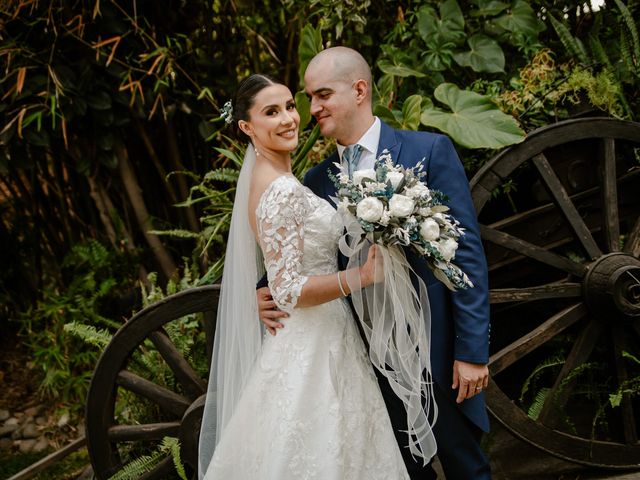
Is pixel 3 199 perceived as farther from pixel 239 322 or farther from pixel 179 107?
pixel 239 322

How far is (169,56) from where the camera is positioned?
3.57 m

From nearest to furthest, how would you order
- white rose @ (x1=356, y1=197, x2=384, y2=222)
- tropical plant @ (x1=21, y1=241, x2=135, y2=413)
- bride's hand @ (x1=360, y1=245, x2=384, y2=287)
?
white rose @ (x1=356, y1=197, x2=384, y2=222)
bride's hand @ (x1=360, y1=245, x2=384, y2=287)
tropical plant @ (x1=21, y1=241, x2=135, y2=413)

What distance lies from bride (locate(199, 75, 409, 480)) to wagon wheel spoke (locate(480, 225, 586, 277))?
694 mm

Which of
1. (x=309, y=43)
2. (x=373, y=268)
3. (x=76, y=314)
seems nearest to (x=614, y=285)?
(x=373, y=268)

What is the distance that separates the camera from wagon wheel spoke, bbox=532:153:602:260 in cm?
249

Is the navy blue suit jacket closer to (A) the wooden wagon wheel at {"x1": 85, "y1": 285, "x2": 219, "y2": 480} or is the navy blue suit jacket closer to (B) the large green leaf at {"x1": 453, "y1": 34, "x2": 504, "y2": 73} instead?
(A) the wooden wagon wheel at {"x1": 85, "y1": 285, "x2": 219, "y2": 480}

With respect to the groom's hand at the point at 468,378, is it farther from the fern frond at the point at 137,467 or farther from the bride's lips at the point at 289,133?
the fern frond at the point at 137,467

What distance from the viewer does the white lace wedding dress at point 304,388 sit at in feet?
6.56

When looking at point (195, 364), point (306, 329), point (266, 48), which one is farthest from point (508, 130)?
point (266, 48)

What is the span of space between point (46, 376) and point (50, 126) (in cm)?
164

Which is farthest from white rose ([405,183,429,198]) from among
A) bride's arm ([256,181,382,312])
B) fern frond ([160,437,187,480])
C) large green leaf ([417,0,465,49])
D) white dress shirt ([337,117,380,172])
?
large green leaf ([417,0,465,49])

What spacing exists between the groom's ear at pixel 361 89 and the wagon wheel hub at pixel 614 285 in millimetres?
1176

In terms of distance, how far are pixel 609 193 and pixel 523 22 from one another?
102 centimetres

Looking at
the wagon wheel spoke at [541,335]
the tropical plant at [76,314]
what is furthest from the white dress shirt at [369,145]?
the tropical plant at [76,314]
